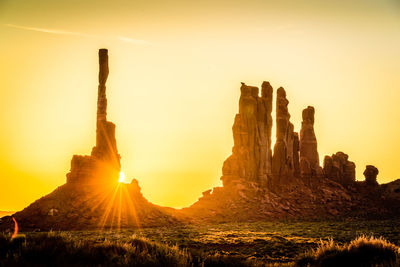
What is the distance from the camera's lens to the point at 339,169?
87875 millimetres

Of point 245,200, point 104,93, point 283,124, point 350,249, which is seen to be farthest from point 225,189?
point 350,249

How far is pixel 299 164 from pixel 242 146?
1368cm

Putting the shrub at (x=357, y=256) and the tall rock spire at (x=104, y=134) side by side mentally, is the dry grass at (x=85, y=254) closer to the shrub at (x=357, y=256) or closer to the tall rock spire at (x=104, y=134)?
the shrub at (x=357, y=256)

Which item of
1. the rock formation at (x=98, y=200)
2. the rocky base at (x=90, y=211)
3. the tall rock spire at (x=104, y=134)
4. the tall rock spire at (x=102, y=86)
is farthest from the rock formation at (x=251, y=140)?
the tall rock spire at (x=102, y=86)

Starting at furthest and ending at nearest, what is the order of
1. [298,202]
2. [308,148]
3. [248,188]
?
[308,148] < [298,202] < [248,188]

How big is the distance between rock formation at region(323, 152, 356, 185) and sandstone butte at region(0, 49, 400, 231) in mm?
186

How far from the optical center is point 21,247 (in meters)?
19.5

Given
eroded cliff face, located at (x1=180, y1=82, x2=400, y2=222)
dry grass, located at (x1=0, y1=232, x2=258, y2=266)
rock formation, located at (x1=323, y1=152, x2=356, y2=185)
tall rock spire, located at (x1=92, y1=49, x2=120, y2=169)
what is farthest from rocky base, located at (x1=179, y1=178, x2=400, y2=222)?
dry grass, located at (x1=0, y1=232, x2=258, y2=266)

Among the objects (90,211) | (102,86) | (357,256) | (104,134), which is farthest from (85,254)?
(102,86)

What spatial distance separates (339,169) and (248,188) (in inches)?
913

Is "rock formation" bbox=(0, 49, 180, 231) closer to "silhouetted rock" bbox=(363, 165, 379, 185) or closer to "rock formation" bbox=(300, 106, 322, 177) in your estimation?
"rock formation" bbox=(300, 106, 322, 177)

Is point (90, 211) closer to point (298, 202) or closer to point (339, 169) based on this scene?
point (298, 202)

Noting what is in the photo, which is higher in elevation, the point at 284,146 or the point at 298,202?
the point at 284,146

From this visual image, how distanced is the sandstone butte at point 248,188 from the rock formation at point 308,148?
18 centimetres
